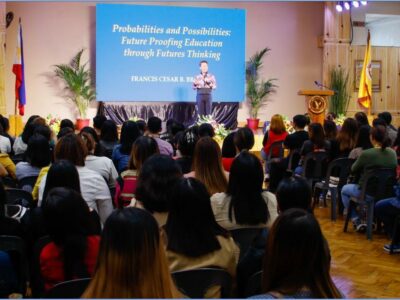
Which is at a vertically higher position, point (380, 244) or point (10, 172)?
point (10, 172)

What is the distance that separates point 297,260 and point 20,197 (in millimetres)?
2280

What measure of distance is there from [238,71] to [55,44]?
3.97 metres

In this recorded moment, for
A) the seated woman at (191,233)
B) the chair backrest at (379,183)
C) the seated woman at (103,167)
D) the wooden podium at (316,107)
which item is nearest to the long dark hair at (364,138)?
the chair backrest at (379,183)

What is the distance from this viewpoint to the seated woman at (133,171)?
3.66m

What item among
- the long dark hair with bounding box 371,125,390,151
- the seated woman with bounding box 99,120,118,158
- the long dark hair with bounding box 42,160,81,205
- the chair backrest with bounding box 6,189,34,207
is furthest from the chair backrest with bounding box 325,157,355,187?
the long dark hair with bounding box 42,160,81,205

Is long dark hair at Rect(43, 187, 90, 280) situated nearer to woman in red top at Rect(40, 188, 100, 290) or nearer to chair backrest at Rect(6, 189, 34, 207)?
woman in red top at Rect(40, 188, 100, 290)

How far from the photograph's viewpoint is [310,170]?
235 inches

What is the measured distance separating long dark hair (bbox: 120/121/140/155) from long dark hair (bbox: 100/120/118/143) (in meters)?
0.63

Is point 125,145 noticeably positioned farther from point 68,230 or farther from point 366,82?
point 366,82

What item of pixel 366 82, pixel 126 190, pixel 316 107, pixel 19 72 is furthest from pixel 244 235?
pixel 366 82

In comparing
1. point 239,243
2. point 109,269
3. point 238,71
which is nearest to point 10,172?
point 239,243

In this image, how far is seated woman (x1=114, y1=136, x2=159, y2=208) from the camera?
144 inches

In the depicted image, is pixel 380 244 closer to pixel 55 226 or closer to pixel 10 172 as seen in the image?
pixel 10 172

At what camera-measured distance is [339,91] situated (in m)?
12.4
